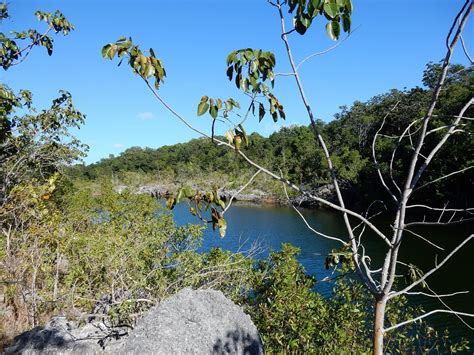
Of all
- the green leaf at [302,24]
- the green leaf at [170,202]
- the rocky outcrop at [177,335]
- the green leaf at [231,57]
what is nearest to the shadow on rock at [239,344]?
the rocky outcrop at [177,335]

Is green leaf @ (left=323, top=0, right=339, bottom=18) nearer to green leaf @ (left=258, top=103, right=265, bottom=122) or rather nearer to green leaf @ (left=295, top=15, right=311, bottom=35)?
green leaf @ (left=295, top=15, right=311, bottom=35)

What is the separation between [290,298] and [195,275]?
1.86m

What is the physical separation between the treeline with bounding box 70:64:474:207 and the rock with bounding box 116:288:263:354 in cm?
170

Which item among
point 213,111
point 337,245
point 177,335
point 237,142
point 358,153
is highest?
point 358,153

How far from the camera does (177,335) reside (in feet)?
14.9

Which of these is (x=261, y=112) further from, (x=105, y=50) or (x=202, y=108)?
(x=105, y=50)

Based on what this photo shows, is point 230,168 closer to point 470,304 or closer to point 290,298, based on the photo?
point 470,304

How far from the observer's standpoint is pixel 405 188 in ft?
8.64

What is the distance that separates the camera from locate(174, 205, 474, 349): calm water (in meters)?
12.9

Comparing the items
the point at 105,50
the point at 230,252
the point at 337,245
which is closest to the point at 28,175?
the point at 230,252

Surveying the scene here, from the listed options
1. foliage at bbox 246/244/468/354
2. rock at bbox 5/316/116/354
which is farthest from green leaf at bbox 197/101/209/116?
foliage at bbox 246/244/468/354

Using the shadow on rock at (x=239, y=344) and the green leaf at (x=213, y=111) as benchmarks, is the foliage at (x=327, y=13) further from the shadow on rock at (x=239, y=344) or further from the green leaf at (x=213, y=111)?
the shadow on rock at (x=239, y=344)

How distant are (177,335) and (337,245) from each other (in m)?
19.1

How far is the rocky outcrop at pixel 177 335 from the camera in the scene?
14.7 ft
